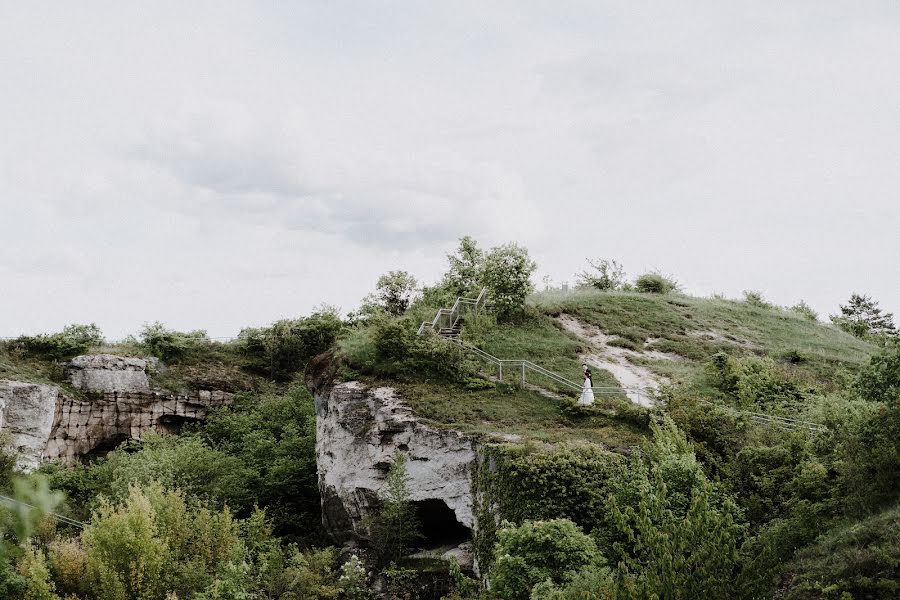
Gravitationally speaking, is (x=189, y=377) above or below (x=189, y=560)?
above

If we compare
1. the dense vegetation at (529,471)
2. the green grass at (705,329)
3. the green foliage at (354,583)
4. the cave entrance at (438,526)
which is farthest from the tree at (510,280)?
the green foliage at (354,583)

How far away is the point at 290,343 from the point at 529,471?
24.2 meters

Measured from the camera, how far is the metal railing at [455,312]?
2746 centimetres

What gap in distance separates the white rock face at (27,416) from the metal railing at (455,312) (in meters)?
17.1

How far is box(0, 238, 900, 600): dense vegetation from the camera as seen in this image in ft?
31.6

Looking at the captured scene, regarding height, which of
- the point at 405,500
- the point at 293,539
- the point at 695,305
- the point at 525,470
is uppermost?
the point at 695,305

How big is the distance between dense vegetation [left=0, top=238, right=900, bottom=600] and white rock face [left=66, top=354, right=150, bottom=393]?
888 mm

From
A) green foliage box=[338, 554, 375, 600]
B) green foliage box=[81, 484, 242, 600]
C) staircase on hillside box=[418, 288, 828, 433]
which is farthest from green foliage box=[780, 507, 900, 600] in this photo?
green foliage box=[81, 484, 242, 600]

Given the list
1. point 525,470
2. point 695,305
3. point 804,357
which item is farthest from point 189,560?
point 695,305

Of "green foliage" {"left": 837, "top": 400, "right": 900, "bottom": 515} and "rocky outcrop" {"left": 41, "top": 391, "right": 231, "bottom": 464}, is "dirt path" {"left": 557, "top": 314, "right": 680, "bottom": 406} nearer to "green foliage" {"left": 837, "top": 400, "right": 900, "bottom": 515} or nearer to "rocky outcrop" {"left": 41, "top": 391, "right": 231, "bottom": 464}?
"green foliage" {"left": 837, "top": 400, "right": 900, "bottom": 515}

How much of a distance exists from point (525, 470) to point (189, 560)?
9.81 metres

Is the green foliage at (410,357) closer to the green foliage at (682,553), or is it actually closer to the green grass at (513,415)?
the green grass at (513,415)

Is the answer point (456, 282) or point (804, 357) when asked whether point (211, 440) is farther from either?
point (804, 357)

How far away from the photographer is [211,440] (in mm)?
30719
